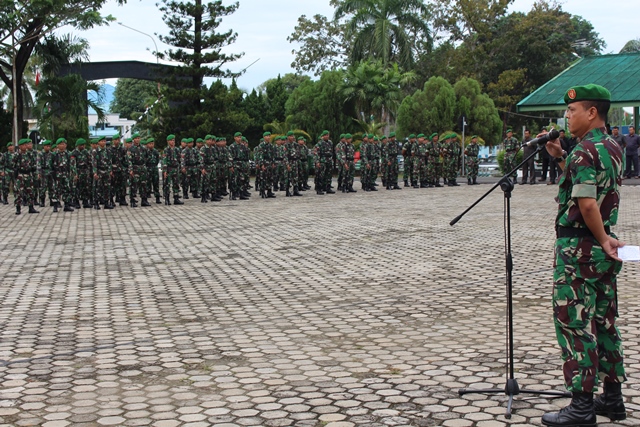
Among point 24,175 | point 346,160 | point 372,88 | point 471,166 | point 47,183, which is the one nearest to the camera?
point 24,175

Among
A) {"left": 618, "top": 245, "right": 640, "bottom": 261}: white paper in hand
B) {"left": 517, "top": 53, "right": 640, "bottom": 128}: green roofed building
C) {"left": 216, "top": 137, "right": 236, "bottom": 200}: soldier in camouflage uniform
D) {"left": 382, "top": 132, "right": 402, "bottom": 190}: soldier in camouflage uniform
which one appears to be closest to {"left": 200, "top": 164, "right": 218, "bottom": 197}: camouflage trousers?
{"left": 216, "top": 137, "right": 236, "bottom": 200}: soldier in camouflage uniform

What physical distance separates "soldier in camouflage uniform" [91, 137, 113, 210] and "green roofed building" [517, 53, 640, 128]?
57.3 feet

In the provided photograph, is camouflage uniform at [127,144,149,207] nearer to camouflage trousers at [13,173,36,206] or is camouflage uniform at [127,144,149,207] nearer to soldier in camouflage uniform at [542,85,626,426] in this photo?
camouflage trousers at [13,173,36,206]

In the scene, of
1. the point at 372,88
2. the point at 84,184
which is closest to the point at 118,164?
the point at 84,184

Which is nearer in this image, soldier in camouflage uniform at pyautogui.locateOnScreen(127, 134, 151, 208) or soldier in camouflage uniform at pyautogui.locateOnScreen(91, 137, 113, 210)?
soldier in camouflage uniform at pyautogui.locateOnScreen(91, 137, 113, 210)

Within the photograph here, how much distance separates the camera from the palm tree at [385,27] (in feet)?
157

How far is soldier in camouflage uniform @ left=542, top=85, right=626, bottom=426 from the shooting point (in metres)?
4.15

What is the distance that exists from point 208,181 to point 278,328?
1647 cm

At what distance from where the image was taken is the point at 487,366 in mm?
5465

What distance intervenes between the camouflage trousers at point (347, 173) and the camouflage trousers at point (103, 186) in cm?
749

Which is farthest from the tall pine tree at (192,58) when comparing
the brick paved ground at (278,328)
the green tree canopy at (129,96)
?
the green tree canopy at (129,96)

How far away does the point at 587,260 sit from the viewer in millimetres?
4160

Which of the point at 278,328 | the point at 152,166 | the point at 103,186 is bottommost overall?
the point at 278,328

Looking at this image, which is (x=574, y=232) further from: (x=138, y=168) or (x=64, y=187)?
(x=138, y=168)
